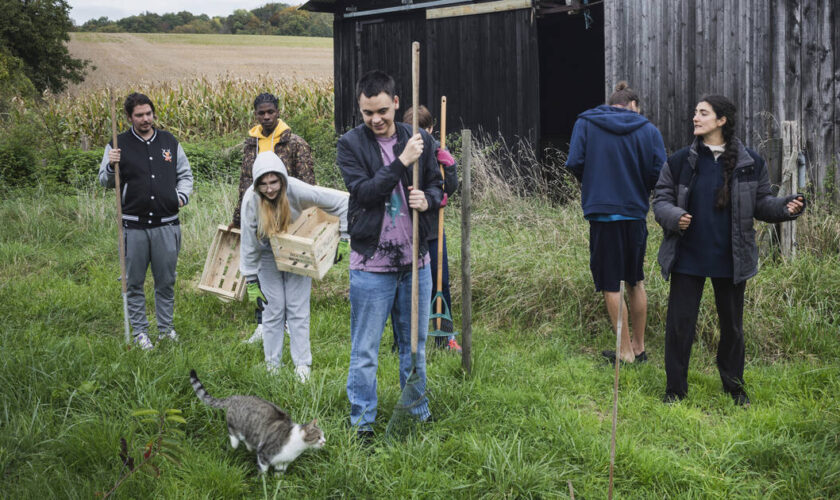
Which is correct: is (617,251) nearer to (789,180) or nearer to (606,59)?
(789,180)

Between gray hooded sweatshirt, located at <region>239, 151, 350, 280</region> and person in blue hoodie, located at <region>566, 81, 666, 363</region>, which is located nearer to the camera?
gray hooded sweatshirt, located at <region>239, 151, 350, 280</region>

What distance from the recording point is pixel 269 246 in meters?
5.01

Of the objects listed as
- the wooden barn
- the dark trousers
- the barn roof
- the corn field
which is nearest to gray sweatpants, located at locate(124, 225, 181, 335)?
the dark trousers

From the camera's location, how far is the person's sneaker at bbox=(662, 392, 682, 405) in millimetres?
4664

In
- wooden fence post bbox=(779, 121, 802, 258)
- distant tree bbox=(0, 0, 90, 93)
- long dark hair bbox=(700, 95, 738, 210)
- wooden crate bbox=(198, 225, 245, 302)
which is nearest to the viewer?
long dark hair bbox=(700, 95, 738, 210)

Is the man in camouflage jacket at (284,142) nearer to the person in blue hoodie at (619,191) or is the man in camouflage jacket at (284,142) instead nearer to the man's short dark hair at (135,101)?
the man's short dark hair at (135,101)

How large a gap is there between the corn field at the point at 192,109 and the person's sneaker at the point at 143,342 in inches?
563

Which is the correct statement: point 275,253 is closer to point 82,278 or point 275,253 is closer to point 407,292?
point 407,292

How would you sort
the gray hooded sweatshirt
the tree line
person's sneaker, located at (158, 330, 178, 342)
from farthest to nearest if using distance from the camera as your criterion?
1. the tree line
2. person's sneaker, located at (158, 330, 178, 342)
3. the gray hooded sweatshirt

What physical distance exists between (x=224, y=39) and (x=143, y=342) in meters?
55.3

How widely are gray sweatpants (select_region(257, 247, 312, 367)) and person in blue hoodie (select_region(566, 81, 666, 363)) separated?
225cm

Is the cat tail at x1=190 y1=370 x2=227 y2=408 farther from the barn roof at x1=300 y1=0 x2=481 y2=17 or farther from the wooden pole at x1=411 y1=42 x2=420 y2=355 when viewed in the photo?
the barn roof at x1=300 y1=0 x2=481 y2=17

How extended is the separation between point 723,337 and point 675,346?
33 centimetres

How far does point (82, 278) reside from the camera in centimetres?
849
